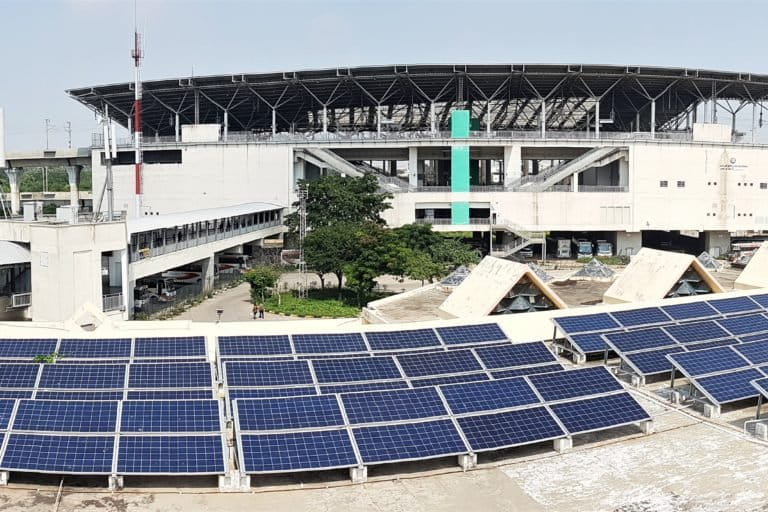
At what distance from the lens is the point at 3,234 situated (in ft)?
117

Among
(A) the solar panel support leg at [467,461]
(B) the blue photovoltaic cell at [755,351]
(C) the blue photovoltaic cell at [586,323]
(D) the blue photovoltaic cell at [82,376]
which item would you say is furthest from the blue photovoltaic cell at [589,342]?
(D) the blue photovoltaic cell at [82,376]

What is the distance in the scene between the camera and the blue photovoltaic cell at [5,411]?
1530cm

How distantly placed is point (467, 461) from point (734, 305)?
55.6 feet

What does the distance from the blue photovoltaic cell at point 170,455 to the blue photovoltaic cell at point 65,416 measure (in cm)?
70

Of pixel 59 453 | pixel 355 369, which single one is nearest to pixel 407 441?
pixel 355 369

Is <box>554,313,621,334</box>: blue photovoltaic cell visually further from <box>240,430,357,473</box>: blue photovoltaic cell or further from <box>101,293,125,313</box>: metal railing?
<box>101,293,125,313</box>: metal railing

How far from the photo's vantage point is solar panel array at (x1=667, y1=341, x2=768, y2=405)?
19.8 metres

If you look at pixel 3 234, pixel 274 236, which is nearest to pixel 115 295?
pixel 3 234

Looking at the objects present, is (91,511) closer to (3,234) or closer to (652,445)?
(652,445)

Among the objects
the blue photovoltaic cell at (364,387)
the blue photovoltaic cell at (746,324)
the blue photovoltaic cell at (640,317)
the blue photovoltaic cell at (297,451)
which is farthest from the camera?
the blue photovoltaic cell at (746,324)

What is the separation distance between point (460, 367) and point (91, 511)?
10282mm

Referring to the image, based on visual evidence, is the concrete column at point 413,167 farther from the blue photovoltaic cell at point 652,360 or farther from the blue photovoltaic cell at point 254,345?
the blue photovoltaic cell at point 254,345

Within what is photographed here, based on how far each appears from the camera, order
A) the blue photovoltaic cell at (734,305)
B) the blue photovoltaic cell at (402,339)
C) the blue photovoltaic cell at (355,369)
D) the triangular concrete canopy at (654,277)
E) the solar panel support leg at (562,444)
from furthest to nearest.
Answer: the triangular concrete canopy at (654,277) → the blue photovoltaic cell at (734,305) → the blue photovoltaic cell at (402,339) → the blue photovoltaic cell at (355,369) → the solar panel support leg at (562,444)

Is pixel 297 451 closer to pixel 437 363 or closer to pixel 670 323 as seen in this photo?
pixel 437 363
